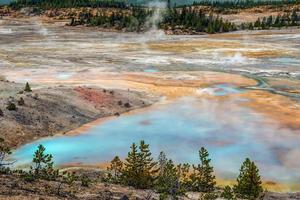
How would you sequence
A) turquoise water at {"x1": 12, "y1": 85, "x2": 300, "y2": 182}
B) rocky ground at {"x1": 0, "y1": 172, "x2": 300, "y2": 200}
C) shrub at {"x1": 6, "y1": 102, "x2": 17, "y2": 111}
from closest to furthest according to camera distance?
rocky ground at {"x1": 0, "y1": 172, "x2": 300, "y2": 200}, turquoise water at {"x1": 12, "y1": 85, "x2": 300, "y2": 182}, shrub at {"x1": 6, "y1": 102, "x2": 17, "y2": 111}

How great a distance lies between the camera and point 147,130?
40531 millimetres

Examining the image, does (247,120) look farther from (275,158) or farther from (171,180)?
(171,180)

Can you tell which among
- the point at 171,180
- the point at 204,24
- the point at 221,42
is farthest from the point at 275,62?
the point at 204,24

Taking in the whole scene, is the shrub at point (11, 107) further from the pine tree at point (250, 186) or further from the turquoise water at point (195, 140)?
the pine tree at point (250, 186)

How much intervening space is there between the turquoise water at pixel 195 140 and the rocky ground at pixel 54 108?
1.60 meters

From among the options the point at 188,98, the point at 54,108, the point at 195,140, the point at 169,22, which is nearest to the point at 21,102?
the point at 54,108

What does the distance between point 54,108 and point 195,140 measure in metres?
12.3

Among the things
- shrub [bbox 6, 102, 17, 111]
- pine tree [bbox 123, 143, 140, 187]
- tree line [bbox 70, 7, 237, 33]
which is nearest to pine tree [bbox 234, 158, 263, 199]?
pine tree [bbox 123, 143, 140, 187]

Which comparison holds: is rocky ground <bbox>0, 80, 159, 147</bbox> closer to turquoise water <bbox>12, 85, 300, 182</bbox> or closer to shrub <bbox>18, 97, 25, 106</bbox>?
shrub <bbox>18, 97, 25, 106</bbox>

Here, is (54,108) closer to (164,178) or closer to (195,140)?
(195,140)

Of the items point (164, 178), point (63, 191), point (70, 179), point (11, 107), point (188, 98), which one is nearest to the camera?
point (63, 191)

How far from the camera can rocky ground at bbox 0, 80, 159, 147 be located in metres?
37.9

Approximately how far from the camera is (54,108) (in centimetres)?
4331

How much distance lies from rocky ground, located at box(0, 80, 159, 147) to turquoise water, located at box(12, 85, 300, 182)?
5.25ft
